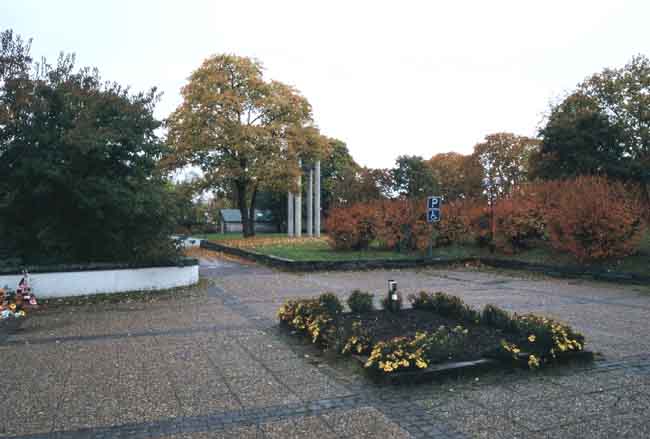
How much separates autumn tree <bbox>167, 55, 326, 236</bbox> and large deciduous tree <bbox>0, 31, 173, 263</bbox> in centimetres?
1795

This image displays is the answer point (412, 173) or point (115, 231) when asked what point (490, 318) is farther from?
point (412, 173)

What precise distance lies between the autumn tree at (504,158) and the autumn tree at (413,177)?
5.63m

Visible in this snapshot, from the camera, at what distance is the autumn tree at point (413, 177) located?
54531 millimetres

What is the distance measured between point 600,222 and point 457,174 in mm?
43635

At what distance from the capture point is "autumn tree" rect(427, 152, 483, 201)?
54562 millimetres

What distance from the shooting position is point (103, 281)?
13.5 m

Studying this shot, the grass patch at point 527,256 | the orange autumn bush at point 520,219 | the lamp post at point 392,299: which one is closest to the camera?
the lamp post at point 392,299

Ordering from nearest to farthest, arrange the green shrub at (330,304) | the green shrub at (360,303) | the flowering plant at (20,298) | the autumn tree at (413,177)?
the green shrub at (330,304) → the green shrub at (360,303) → the flowering plant at (20,298) → the autumn tree at (413,177)

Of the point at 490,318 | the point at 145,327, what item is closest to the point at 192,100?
the point at 145,327

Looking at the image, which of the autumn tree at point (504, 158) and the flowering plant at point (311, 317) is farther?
the autumn tree at point (504, 158)

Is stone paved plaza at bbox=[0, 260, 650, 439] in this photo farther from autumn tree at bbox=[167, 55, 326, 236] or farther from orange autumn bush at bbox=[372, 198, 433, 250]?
autumn tree at bbox=[167, 55, 326, 236]

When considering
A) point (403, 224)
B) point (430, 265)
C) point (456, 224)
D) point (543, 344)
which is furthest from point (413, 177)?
point (543, 344)

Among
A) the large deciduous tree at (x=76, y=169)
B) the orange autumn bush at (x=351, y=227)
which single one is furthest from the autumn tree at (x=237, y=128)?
the large deciduous tree at (x=76, y=169)

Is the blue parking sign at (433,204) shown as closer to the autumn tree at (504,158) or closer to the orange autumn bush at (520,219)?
the orange autumn bush at (520,219)
